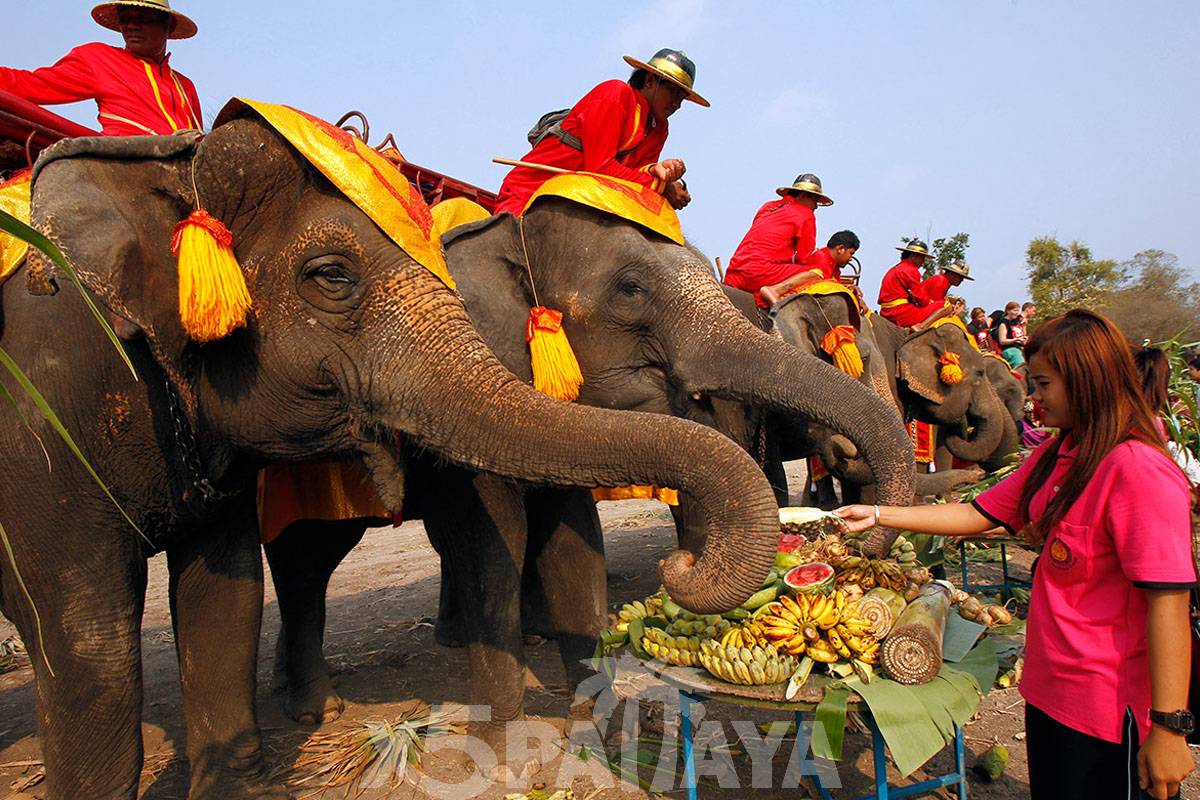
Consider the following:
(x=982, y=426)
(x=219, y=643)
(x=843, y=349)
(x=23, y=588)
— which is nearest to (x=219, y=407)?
(x=219, y=643)

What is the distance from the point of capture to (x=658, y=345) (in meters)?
4.83

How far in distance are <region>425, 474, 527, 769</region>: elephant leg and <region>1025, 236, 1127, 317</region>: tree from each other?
23.6 meters

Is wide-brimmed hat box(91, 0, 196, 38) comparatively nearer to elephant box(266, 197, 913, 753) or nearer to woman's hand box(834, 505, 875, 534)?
elephant box(266, 197, 913, 753)

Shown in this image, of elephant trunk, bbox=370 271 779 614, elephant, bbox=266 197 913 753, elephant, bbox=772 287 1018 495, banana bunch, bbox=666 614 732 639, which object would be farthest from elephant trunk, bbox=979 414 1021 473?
elephant trunk, bbox=370 271 779 614

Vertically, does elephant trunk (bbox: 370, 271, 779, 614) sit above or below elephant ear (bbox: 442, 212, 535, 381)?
below

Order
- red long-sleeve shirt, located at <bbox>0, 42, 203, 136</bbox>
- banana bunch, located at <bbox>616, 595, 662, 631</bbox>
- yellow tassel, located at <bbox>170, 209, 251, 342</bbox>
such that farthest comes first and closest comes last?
red long-sleeve shirt, located at <bbox>0, 42, 203, 136</bbox>, banana bunch, located at <bbox>616, 595, 662, 631</bbox>, yellow tassel, located at <bbox>170, 209, 251, 342</bbox>

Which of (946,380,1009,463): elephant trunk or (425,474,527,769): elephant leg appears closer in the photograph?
(425,474,527,769): elephant leg

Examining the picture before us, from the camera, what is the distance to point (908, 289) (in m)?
11.8

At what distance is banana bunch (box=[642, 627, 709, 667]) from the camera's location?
3.37 m

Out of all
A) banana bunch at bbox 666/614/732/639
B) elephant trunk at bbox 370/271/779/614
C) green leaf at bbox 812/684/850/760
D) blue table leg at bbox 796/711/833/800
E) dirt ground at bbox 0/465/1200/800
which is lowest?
dirt ground at bbox 0/465/1200/800

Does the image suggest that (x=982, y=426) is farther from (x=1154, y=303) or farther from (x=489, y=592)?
(x=1154, y=303)

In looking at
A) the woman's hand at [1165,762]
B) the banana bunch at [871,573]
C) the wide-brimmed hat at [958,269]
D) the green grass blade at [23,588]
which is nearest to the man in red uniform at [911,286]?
the wide-brimmed hat at [958,269]

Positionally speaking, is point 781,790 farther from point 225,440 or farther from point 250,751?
point 225,440

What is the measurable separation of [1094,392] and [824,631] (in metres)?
1.30
